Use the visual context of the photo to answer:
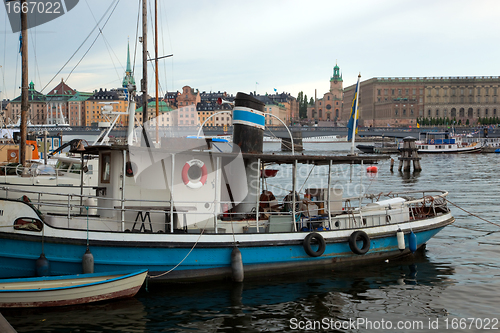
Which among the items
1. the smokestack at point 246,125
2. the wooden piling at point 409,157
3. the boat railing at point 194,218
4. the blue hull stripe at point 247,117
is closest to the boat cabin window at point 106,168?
the boat railing at point 194,218

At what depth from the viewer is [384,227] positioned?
1516 centimetres

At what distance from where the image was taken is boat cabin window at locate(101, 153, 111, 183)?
44.0ft

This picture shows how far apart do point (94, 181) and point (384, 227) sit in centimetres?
1367

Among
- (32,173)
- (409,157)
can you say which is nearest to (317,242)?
(32,173)

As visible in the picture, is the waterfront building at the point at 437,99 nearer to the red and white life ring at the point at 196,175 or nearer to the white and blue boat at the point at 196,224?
the white and blue boat at the point at 196,224

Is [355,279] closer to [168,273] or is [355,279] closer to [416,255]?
[416,255]

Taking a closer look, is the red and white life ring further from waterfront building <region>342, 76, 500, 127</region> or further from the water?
waterfront building <region>342, 76, 500, 127</region>

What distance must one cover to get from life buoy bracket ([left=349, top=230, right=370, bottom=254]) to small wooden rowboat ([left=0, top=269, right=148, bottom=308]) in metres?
5.84

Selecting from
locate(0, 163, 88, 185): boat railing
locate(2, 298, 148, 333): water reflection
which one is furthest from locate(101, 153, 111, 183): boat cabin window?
locate(0, 163, 88, 185): boat railing

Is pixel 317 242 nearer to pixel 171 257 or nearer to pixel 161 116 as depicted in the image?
pixel 171 257

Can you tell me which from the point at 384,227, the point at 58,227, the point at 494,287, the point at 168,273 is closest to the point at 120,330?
the point at 168,273

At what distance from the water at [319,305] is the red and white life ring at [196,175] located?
2691mm

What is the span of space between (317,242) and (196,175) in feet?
12.5

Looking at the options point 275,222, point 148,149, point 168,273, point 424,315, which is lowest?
point 424,315
